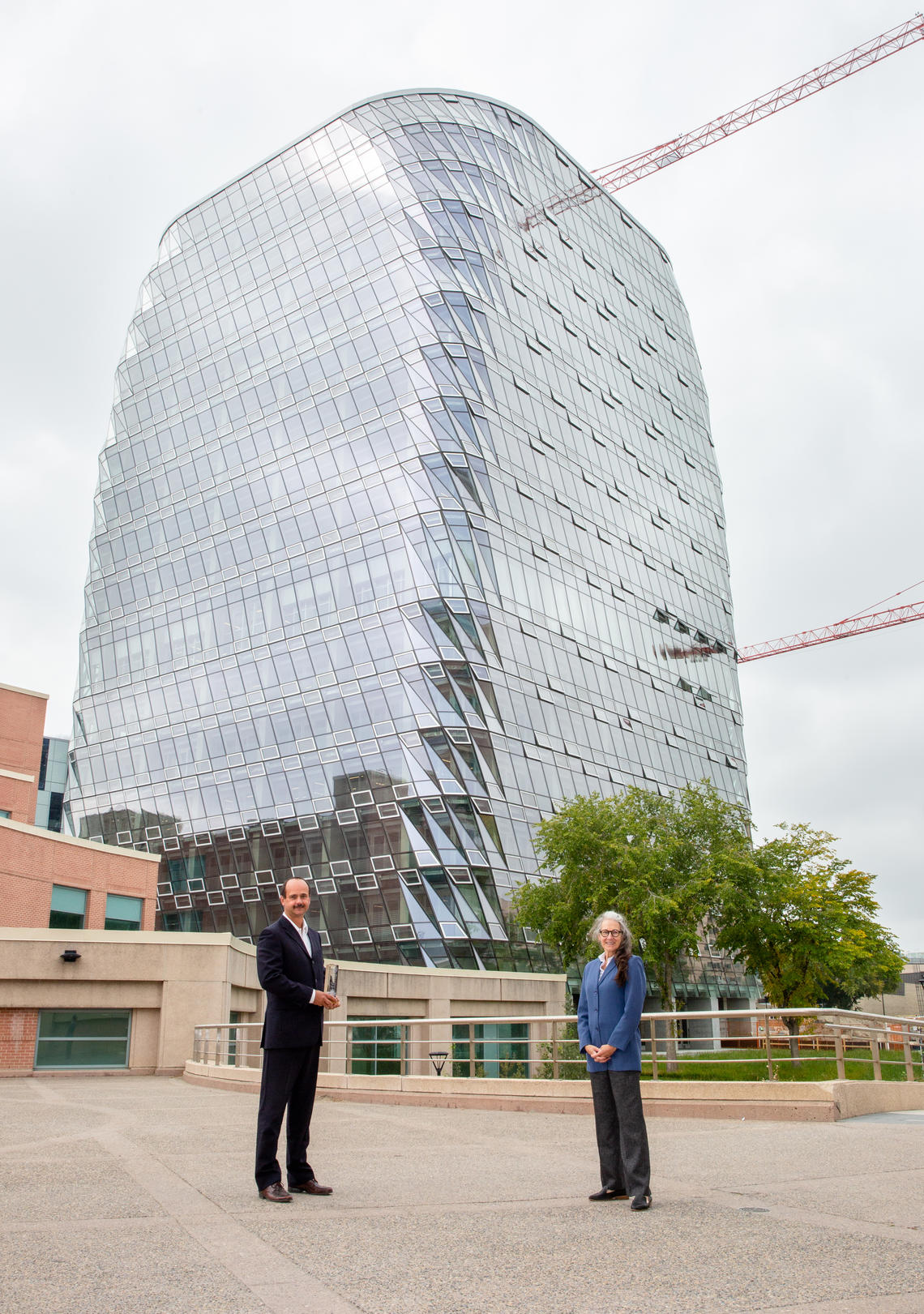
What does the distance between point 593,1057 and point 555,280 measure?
63.3 metres

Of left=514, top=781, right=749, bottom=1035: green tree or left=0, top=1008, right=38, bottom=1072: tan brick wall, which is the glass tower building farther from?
left=0, top=1008, right=38, bottom=1072: tan brick wall

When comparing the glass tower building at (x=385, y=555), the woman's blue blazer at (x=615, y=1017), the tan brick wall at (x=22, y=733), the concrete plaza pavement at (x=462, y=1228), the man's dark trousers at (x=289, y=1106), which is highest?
the glass tower building at (x=385, y=555)

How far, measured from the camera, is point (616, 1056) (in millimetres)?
7277

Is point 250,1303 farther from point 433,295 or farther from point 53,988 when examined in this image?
point 433,295

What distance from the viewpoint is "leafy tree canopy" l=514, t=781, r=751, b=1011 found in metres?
35.4

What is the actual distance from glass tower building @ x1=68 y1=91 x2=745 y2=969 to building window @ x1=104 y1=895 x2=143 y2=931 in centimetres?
955

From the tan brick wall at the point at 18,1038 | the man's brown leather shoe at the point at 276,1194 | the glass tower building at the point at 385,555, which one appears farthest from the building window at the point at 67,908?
the man's brown leather shoe at the point at 276,1194

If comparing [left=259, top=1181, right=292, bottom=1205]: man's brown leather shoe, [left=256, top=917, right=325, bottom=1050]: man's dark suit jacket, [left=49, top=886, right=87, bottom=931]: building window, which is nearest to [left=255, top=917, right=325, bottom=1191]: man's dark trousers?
[left=256, top=917, right=325, bottom=1050]: man's dark suit jacket

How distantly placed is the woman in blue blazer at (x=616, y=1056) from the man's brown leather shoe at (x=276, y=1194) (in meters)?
1.94

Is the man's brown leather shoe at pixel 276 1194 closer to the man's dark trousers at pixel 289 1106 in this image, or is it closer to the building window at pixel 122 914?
the man's dark trousers at pixel 289 1106

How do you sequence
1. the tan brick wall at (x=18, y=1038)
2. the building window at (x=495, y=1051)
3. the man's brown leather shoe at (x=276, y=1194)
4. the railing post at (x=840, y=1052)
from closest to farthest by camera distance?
the man's brown leather shoe at (x=276, y=1194) → the railing post at (x=840, y=1052) → the tan brick wall at (x=18, y=1038) → the building window at (x=495, y=1051)

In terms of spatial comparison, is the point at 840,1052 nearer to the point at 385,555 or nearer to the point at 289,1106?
the point at 289,1106

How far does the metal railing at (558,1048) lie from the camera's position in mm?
14328

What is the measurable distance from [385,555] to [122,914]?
19495 millimetres
